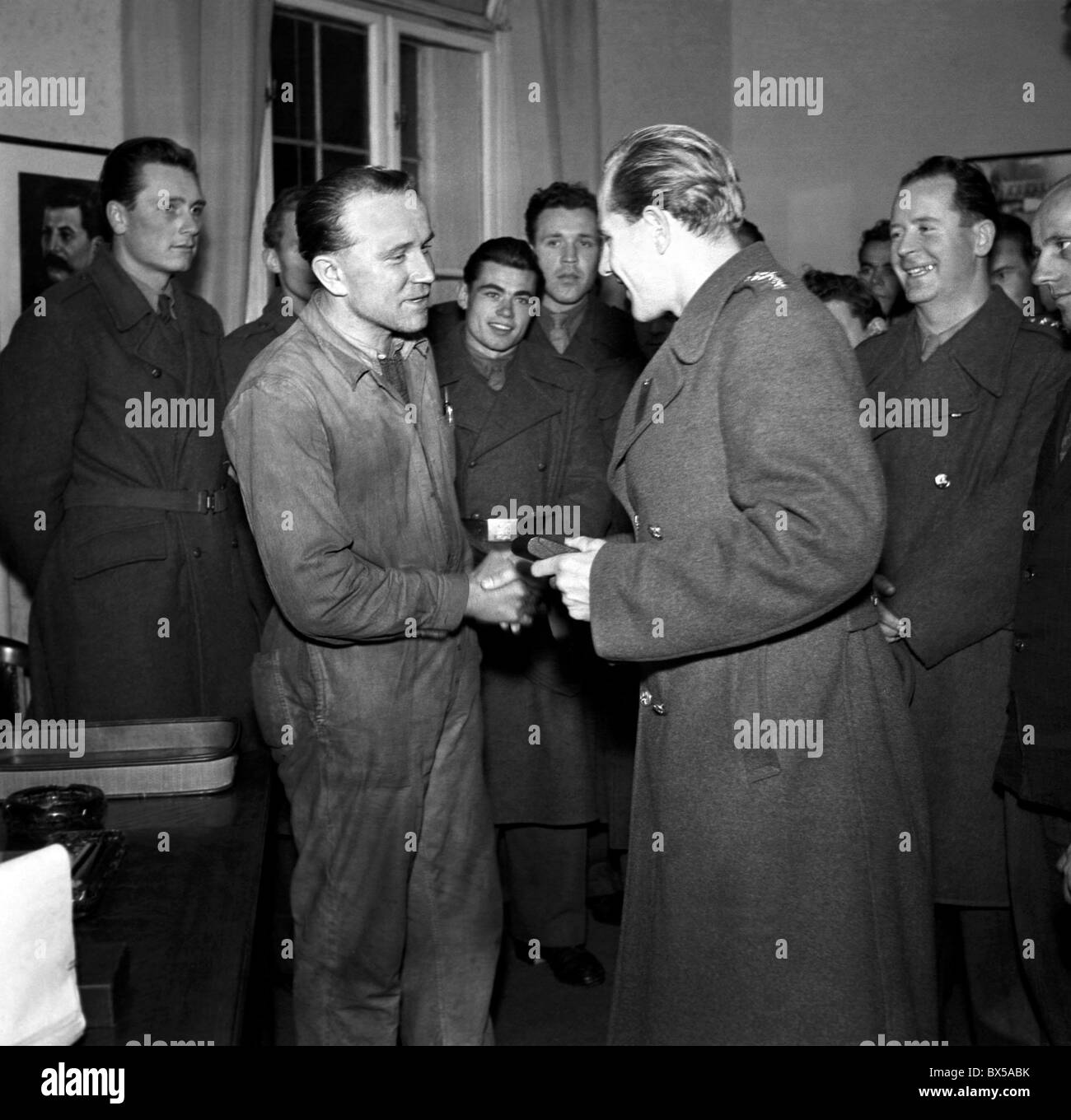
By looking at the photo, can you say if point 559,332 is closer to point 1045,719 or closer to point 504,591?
point 504,591

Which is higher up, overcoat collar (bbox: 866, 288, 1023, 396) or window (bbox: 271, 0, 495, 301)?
window (bbox: 271, 0, 495, 301)

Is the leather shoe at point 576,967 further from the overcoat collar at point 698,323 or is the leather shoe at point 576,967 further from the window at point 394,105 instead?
the window at point 394,105

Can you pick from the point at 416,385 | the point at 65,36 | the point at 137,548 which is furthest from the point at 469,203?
the point at 416,385

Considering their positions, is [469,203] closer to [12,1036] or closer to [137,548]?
[137,548]

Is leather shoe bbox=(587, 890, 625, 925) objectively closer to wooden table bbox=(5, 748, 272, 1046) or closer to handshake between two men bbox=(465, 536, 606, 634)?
handshake between two men bbox=(465, 536, 606, 634)

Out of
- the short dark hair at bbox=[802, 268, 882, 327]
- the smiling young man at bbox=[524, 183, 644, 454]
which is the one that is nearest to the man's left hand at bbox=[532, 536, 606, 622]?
the smiling young man at bbox=[524, 183, 644, 454]

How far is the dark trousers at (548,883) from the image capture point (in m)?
3.29

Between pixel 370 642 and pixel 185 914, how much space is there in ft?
2.44

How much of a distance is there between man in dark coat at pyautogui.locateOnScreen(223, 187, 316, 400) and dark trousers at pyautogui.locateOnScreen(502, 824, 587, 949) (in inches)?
55.1

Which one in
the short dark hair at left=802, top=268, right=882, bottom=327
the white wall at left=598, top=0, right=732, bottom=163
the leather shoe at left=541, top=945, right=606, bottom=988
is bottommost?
the leather shoe at left=541, top=945, right=606, bottom=988

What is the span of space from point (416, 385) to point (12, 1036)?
1.48 m

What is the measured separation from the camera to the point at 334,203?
2.23m

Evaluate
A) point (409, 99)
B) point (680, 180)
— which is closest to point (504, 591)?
point (680, 180)

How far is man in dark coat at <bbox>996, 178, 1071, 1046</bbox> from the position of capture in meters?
2.25
